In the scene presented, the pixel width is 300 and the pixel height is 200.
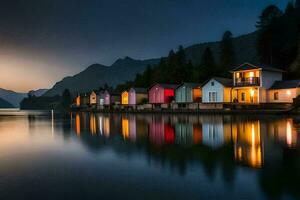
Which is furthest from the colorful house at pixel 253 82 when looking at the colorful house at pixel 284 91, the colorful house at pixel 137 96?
the colorful house at pixel 137 96

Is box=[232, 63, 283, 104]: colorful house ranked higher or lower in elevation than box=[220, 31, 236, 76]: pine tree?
lower

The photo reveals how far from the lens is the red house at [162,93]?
6925 cm

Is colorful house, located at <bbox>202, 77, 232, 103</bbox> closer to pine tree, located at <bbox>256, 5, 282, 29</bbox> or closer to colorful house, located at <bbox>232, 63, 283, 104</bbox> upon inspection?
colorful house, located at <bbox>232, 63, 283, 104</bbox>

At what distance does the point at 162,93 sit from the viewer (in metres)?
69.2

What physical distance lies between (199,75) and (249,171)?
69734 mm

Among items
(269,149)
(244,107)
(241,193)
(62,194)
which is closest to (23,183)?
(62,194)

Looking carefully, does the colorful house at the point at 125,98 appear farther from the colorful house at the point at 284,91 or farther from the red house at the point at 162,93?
the colorful house at the point at 284,91

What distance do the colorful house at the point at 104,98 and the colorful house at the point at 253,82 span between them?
54744mm

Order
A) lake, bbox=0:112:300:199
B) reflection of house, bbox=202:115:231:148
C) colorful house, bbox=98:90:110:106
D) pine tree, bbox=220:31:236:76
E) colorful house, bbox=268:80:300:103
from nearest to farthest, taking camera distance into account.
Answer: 1. lake, bbox=0:112:300:199
2. reflection of house, bbox=202:115:231:148
3. colorful house, bbox=268:80:300:103
4. pine tree, bbox=220:31:236:76
5. colorful house, bbox=98:90:110:106

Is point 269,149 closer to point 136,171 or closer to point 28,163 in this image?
point 136,171

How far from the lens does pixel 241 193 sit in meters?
6.94

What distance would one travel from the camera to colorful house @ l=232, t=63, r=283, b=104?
164 ft

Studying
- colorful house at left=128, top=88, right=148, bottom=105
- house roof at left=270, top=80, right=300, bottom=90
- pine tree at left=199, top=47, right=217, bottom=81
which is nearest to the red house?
colorful house at left=128, top=88, right=148, bottom=105

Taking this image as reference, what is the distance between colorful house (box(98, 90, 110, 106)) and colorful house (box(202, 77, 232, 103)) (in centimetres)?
4896
